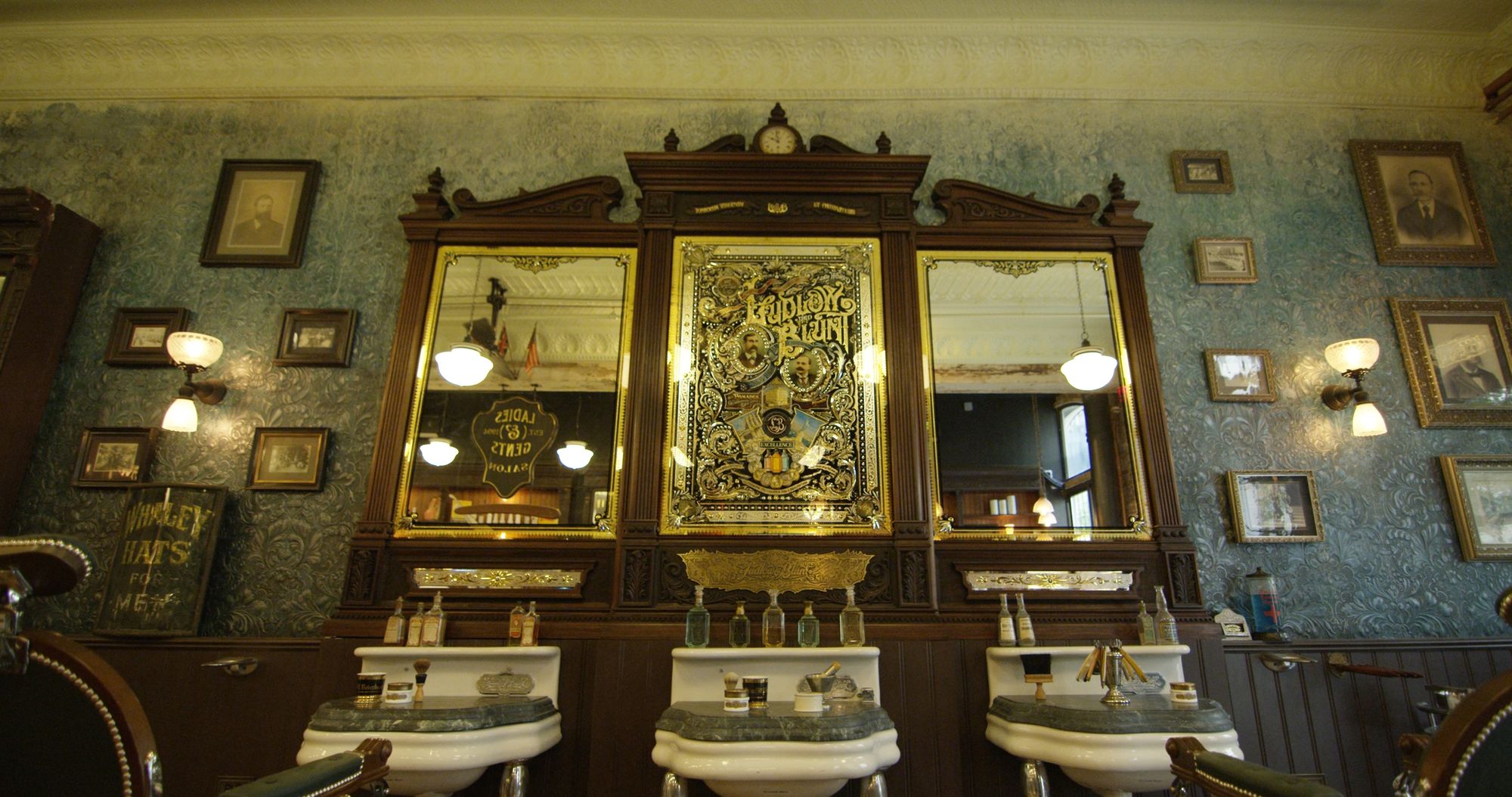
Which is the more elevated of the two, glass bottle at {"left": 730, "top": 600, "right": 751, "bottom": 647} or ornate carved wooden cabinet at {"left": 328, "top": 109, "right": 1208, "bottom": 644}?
ornate carved wooden cabinet at {"left": 328, "top": 109, "right": 1208, "bottom": 644}

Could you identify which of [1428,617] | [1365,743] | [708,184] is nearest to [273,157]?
[708,184]

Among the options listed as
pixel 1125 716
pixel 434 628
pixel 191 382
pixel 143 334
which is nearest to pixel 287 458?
pixel 191 382

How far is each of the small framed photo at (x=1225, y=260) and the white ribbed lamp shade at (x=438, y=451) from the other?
157 inches

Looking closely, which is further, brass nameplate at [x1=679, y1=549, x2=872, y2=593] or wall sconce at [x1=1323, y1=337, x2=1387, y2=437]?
wall sconce at [x1=1323, y1=337, x2=1387, y2=437]

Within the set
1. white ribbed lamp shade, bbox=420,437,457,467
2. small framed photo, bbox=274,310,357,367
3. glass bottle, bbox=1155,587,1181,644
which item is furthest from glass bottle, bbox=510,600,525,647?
glass bottle, bbox=1155,587,1181,644

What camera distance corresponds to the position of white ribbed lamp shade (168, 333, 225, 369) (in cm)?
354

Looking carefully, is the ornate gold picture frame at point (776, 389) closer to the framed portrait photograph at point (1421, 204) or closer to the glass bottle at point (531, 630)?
the glass bottle at point (531, 630)

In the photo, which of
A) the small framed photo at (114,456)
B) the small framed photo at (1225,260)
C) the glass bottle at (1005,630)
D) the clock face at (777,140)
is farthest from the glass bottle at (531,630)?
the small framed photo at (1225,260)

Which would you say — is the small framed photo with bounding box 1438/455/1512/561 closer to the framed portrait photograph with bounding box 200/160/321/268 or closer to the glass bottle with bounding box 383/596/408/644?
the glass bottle with bounding box 383/596/408/644

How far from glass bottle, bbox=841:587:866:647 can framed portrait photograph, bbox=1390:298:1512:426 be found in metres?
3.16

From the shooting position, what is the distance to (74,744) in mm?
1366

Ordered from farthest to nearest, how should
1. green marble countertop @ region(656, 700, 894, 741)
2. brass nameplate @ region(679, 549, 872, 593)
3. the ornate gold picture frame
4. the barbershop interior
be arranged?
the ornate gold picture frame < brass nameplate @ region(679, 549, 872, 593) < the barbershop interior < green marble countertop @ region(656, 700, 894, 741)

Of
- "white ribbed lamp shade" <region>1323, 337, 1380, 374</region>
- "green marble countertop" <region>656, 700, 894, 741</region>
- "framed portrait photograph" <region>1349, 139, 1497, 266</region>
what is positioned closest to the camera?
"green marble countertop" <region>656, 700, 894, 741</region>

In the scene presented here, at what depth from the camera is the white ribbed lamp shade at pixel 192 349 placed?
354 cm
